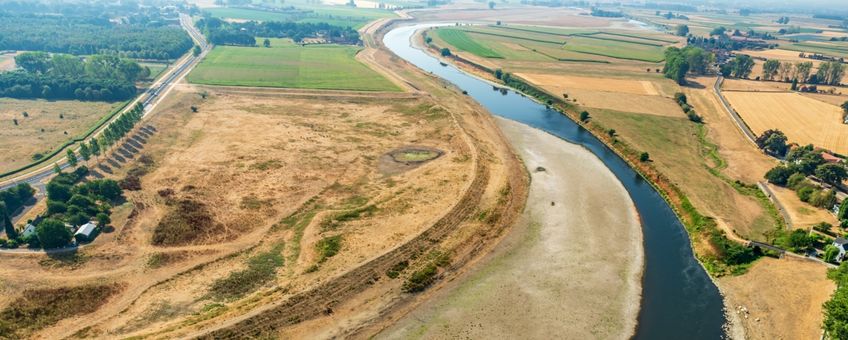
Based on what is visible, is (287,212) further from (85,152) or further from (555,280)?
(85,152)

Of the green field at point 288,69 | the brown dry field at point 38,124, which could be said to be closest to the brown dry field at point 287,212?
the brown dry field at point 38,124

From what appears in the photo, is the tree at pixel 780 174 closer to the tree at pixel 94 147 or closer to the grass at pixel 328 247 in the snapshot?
the grass at pixel 328 247

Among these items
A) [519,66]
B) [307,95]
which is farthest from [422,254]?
[519,66]

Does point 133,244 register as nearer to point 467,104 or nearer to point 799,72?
point 467,104

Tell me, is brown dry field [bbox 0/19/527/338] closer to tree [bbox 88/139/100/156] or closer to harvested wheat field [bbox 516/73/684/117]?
tree [bbox 88/139/100/156]

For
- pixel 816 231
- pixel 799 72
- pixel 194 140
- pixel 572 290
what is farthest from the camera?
pixel 799 72

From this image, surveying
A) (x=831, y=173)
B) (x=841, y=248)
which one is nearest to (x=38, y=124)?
(x=841, y=248)

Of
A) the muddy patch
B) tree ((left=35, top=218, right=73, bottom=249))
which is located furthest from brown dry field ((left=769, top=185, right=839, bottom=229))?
tree ((left=35, top=218, right=73, bottom=249))
